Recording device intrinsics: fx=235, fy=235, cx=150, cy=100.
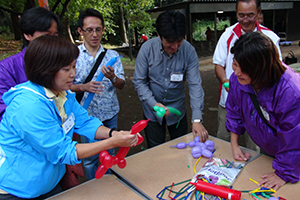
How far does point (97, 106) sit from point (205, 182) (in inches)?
54.4

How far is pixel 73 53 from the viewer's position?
1.34 m

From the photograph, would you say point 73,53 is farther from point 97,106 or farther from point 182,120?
point 182,120

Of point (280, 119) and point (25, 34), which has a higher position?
point (25, 34)

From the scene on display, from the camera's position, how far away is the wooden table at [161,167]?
5.05ft

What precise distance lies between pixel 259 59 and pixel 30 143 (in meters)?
1.33

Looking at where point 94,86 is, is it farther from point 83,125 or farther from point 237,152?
point 237,152

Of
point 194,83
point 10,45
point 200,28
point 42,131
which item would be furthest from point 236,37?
point 10,45

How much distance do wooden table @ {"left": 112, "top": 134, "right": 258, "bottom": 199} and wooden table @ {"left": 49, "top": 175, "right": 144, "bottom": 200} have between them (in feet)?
0.24

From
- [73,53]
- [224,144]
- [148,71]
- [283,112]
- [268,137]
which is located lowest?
[224,144]

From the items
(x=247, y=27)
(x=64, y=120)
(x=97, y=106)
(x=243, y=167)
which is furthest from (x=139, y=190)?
(x=247, y=27)

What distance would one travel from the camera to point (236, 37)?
2.42 m

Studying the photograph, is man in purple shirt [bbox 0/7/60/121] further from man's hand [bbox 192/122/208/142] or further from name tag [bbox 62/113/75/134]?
man's hand [bbox 192/122/208/142]

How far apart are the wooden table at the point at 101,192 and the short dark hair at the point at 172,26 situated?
4.06 feet

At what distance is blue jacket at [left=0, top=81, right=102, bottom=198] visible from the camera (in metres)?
1.21
